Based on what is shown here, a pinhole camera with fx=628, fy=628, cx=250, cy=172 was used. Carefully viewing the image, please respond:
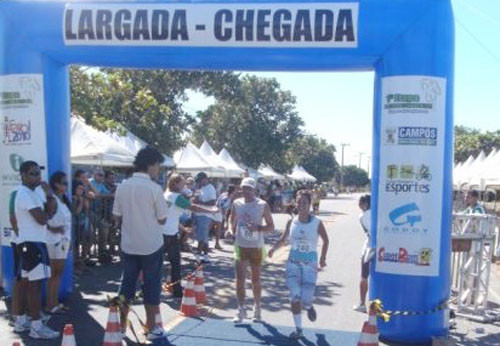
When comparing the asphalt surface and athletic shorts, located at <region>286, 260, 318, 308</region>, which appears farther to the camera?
athletic shorts, located at <region>286, 260, 318, 308</region>

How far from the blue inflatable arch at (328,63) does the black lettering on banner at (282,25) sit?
0.01 m

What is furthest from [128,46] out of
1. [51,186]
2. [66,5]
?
[51,186]

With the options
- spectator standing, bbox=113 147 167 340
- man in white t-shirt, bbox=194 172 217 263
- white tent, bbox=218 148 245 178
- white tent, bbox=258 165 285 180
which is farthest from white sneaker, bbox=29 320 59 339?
white tent, bbox=258 165 285 180

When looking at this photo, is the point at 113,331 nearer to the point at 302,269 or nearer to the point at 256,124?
the point at 302,269

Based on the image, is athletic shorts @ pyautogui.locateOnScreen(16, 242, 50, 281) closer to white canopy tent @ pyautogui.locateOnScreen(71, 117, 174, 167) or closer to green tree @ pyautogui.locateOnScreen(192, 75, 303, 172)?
white canopy tent @ pyautogui.locateOnScreen(71, 117, 174, 167)

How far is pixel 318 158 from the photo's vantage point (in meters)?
103

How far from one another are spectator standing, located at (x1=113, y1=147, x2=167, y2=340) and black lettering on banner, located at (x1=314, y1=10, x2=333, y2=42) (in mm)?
2553

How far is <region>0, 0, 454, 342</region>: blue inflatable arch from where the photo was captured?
745 cm

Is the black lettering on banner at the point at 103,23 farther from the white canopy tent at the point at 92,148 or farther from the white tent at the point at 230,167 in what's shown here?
the white tent at the point at 230,167

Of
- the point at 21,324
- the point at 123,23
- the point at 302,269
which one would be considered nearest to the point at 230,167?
the point at 123,23

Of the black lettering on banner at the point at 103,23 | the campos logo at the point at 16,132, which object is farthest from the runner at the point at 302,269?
the campos logo at the point at 16,132

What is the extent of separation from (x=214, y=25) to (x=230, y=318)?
3865mm

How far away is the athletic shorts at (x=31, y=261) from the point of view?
7035mm

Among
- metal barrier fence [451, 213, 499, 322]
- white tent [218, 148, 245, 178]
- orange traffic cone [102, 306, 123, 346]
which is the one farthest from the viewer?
white tent [218, 148, 245, 178]
